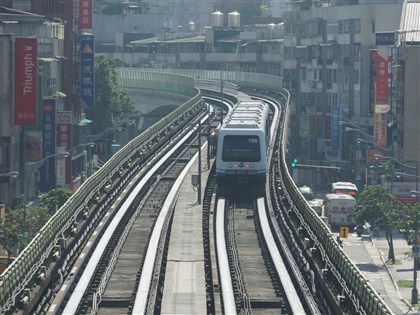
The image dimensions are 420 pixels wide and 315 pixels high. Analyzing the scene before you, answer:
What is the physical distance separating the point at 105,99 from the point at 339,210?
43.5m

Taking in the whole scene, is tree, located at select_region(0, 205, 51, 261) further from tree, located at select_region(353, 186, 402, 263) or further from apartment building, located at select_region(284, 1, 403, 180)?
apartment building, located at select_region(284, 1, 403, 180)

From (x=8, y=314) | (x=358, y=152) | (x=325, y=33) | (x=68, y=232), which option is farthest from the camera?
(x=325, y=33)

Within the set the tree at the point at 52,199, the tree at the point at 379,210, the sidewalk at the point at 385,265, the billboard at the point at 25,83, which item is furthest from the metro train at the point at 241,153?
the tree at the point at 379,210

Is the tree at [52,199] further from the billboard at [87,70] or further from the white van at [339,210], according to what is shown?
the billboard at [87,70]

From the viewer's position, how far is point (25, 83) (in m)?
91.9

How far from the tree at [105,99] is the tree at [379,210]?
47.7 metres

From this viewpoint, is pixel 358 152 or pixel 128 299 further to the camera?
pixel 358 152

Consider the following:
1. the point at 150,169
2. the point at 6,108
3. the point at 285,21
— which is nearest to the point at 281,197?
the point at 150,169

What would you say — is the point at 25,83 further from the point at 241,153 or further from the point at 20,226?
the point at 241,153

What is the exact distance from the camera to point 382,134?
13225cm

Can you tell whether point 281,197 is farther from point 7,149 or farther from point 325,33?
point 325,33

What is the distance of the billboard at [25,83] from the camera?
3602 inches

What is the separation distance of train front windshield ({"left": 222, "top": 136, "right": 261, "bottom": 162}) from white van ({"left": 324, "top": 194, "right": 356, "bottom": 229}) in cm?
3757

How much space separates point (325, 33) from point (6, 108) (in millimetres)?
80776
